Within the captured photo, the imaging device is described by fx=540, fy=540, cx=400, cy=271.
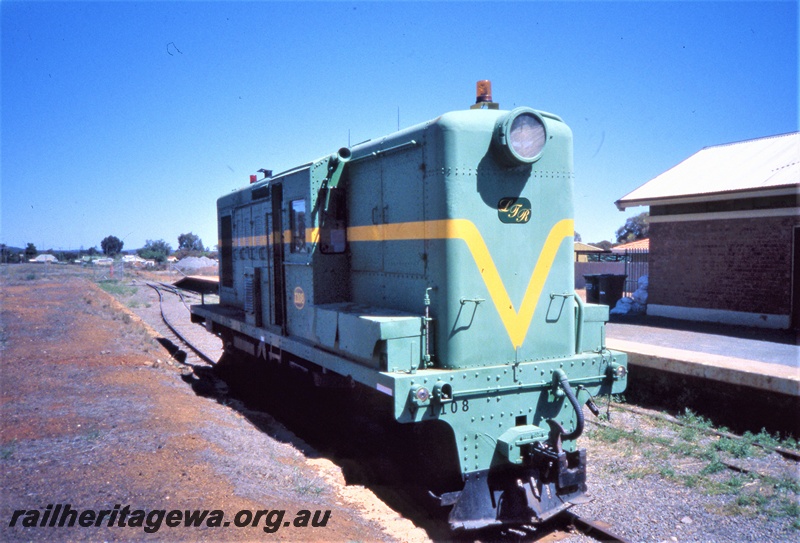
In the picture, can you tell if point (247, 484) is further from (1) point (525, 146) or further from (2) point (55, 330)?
(2) point (55, 330)

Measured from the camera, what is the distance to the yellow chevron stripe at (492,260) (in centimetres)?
502

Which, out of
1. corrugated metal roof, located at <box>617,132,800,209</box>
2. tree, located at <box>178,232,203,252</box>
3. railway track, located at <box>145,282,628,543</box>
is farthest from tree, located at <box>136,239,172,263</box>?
corrugated metal roof, located at <box>617,132,800,209</box>

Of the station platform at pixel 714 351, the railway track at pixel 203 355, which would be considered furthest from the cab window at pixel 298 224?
the station platform at pixel 714 351

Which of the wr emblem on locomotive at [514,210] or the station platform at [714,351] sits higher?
the wr emblem on locomotive at [514,210]

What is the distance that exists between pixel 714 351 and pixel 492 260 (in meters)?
6.57

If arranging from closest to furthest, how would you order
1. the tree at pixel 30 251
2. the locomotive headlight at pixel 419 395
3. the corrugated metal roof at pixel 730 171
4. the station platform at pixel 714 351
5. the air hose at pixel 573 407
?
the locomotive headlight at pixel 419 395 < the air hose at pixel 573 407 < the station platform at pixel 714 351 < the corrugated metal roof at pixel 730 171 < the tree at pixel 30 251

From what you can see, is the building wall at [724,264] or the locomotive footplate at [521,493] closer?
the locomotive footplate at [521,493]

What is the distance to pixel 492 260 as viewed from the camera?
515cm

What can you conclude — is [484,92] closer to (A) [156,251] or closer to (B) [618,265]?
(B) [618,265]

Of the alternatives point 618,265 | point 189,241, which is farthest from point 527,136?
point 189,241

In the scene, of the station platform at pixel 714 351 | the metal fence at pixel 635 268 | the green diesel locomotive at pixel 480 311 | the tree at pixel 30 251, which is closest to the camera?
the green diesel locomotive at pixel 480 311

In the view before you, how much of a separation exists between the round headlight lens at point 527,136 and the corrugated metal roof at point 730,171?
29.7 ft

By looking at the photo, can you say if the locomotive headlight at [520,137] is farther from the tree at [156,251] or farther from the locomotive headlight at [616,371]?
the tree at [156,251]

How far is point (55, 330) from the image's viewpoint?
47.4 feet
